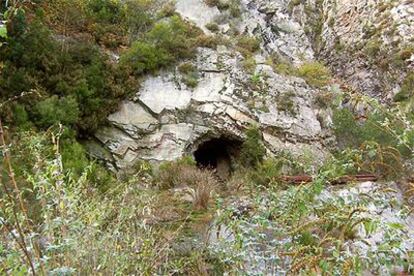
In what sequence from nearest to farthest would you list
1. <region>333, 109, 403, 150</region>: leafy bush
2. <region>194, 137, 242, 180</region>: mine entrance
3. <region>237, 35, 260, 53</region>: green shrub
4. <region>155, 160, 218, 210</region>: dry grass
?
<region>155, 160, 218, 210</region>: dry grass → <region>333, 109, 403, 150</region>: leafy bush → <region>194, 137, 242, 180</region>: mine entrance → <region>237, 35, 260, 53</region>: green shrub

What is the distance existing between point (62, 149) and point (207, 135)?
411cm

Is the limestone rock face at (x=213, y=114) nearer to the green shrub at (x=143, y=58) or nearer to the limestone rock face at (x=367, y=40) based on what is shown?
the green shrub at (x=143, y=58)

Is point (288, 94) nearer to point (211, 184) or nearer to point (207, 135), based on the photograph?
point (207, 135)

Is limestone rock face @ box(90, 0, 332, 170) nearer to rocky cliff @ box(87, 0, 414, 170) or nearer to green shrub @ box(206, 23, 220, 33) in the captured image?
rocky cliff @ box(87, 0, 414, 170)

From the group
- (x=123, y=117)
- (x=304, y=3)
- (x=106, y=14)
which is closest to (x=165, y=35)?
(x=106, y=14)

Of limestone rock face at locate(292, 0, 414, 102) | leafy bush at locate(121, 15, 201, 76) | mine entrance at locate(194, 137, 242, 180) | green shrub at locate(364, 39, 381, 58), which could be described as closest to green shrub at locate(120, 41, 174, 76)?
leafy bush at locate(121, 15, 201, 76)

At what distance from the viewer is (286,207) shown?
3.00m

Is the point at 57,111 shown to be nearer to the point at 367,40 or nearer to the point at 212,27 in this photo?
the point at 212,27

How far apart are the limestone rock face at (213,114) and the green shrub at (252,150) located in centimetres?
35

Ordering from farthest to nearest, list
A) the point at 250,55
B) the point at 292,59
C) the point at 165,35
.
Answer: the point at 292,59 → the point at 250,55 → the point at 165,35

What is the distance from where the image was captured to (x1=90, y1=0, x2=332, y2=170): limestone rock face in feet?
40.7

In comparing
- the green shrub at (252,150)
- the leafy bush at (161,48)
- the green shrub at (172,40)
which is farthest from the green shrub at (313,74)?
the green shrub at (252,150)

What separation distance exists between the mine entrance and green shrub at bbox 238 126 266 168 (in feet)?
2.15

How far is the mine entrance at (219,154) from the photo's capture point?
44.9 feet
